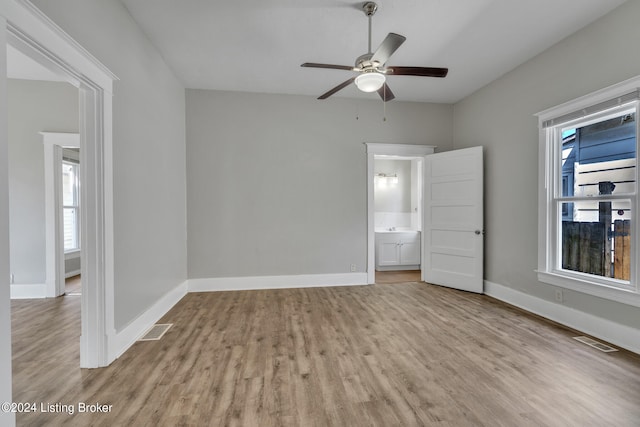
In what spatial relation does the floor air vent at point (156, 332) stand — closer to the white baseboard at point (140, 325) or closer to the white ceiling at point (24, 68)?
the white baseboard at point (140, 325)

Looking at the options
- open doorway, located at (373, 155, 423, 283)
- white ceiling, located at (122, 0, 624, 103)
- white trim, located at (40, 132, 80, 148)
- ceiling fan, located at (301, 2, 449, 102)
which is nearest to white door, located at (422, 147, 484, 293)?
white ceiling, located at (122, 0, 624, 103)

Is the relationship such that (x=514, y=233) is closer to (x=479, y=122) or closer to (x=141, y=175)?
(x=479, y=122)

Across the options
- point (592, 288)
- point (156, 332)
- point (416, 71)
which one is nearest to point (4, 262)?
point (156, 332)

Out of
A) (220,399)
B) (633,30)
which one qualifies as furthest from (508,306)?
(220,399)

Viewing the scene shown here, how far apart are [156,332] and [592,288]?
4.21 m

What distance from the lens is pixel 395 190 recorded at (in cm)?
675

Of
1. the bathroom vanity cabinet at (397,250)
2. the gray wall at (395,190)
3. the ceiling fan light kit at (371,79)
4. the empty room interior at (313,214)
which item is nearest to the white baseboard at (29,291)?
the empty room interior at (313,214)

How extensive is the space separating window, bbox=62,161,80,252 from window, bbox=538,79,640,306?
727 cm

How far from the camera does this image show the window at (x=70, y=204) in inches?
204

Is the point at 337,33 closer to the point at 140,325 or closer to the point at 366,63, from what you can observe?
the point at 366,63

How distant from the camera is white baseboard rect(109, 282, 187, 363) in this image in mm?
2283

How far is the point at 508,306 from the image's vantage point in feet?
11.7

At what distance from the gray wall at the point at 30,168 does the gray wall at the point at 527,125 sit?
5.76 metres

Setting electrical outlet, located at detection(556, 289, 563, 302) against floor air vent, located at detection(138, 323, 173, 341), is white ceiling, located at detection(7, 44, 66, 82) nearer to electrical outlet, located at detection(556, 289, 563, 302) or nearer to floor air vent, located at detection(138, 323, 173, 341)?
floor air vent, located at detection(138, 323, 173, 341)
